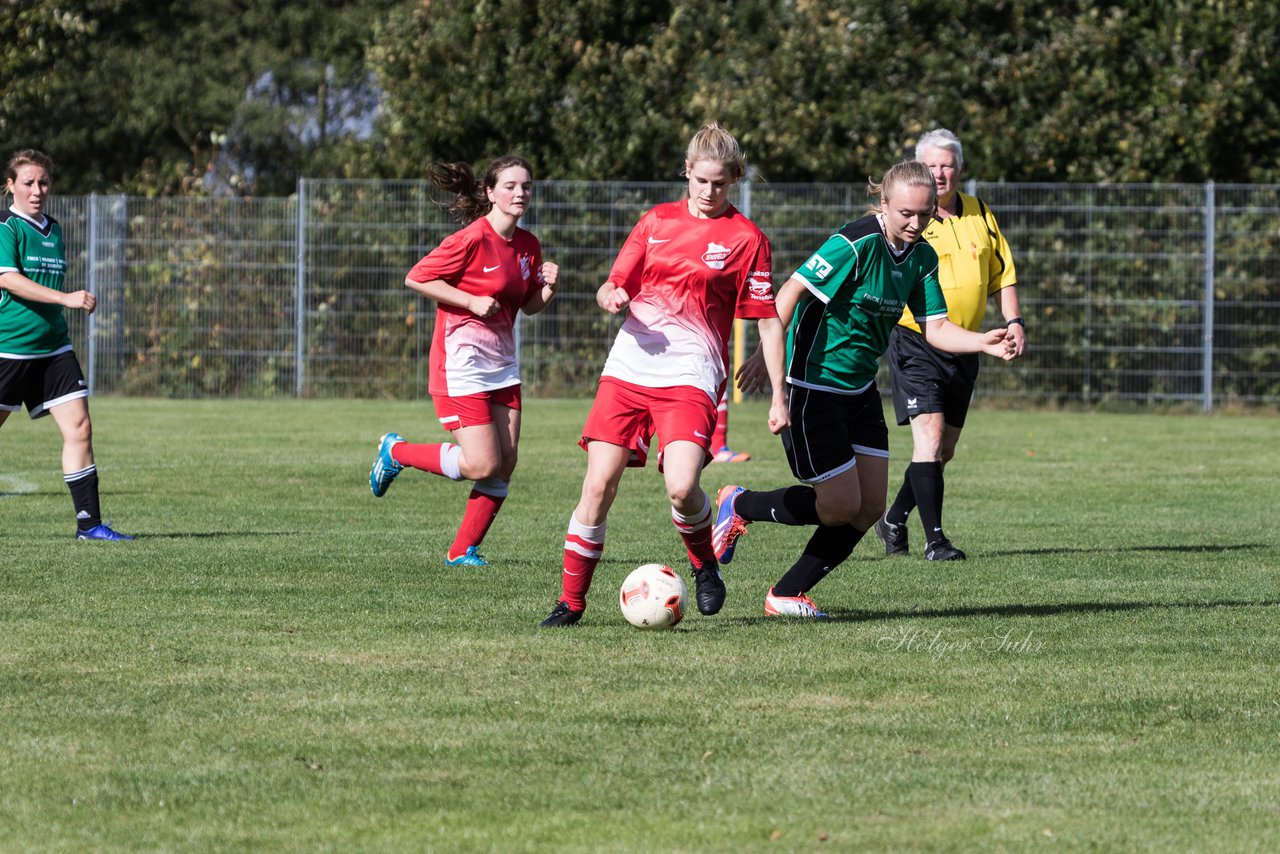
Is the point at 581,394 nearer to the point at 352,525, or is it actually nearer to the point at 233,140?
the point at 352,525

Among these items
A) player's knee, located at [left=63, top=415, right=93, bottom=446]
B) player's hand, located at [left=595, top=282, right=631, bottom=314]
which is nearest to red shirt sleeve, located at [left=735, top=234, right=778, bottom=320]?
player's hand, located at [left=595, top=282, right=631, bottom=314]

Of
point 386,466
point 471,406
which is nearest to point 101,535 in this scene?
point 386,466

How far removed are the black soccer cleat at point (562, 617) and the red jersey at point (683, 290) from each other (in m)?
0.90

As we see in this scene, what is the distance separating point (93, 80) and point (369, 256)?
16369mm

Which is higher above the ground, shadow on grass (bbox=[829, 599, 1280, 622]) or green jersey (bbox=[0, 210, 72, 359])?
green jersey (bbox=[0, 210, 72, 359])

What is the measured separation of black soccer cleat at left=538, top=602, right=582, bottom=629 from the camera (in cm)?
675

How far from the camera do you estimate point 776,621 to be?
6984 millimetres

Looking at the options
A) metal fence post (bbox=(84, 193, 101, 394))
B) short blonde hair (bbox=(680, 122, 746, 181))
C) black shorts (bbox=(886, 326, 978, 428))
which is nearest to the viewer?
short blonde hair (bbox=(680, 122, 746, 181))

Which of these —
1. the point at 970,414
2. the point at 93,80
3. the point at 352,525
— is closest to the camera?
the point at 352,525

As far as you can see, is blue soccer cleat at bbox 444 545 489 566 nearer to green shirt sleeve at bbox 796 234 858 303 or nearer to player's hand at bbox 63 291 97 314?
player's hand at bbox 63 291 97 314

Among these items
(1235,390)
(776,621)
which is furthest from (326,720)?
(1235,390)

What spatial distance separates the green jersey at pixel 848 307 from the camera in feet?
22.5

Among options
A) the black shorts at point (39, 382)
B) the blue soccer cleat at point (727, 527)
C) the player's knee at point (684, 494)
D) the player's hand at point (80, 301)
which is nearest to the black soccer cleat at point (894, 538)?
the blue soccer cleat at point (727, 527)

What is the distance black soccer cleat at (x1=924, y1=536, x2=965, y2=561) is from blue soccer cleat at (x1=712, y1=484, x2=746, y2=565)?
135 centimetres
